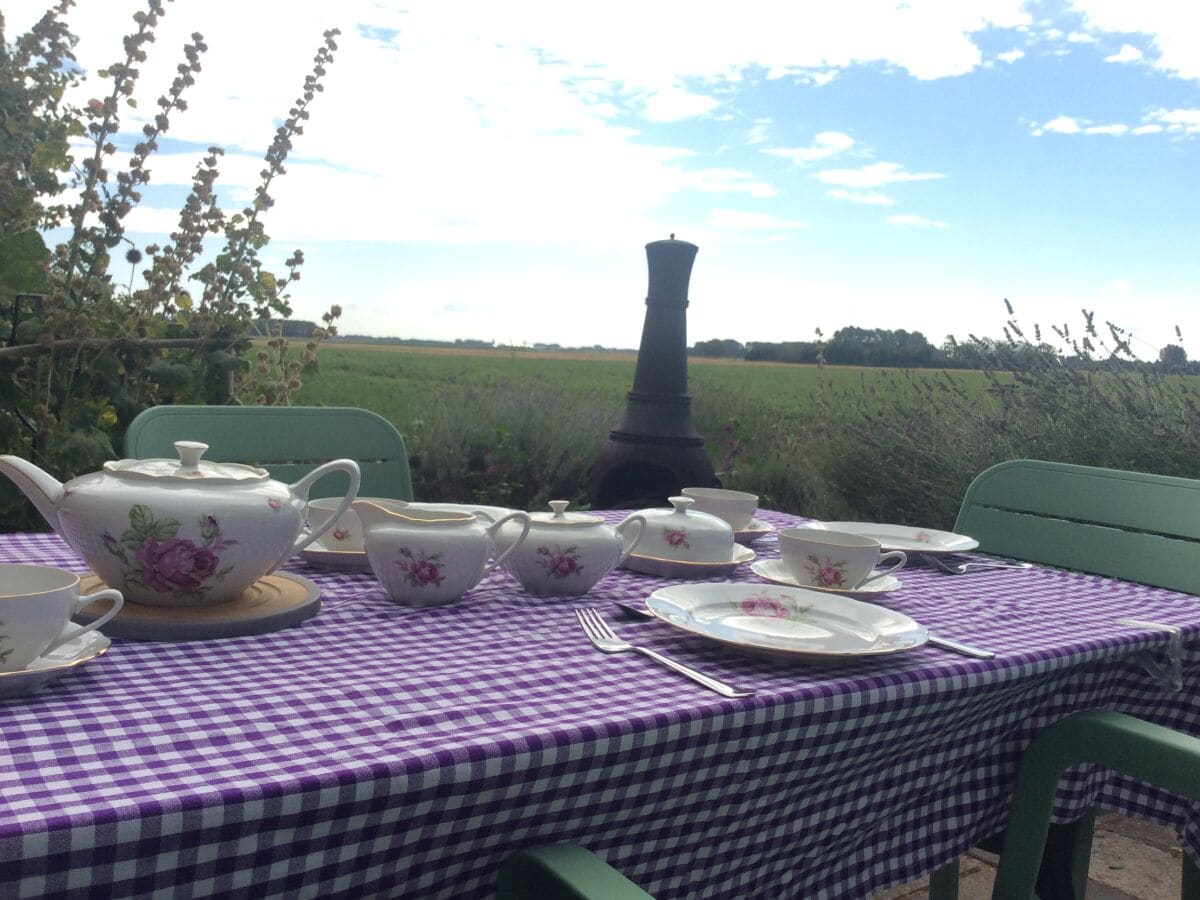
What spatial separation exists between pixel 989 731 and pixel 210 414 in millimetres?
1577

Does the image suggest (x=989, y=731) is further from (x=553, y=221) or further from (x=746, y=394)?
(x=746, y=394)

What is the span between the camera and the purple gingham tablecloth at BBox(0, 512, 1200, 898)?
0.65 meters

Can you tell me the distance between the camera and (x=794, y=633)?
3.75ft

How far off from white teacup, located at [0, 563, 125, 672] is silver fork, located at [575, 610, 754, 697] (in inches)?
19.0

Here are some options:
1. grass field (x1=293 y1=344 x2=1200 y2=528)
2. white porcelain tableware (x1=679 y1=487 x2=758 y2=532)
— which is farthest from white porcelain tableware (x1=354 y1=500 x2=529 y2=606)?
grass field (x1=293 y1=344 x2=1200 y2=528)

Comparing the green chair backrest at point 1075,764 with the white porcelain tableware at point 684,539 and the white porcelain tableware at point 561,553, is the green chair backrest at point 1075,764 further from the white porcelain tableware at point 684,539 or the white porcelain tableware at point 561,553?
the white porcelain tableware at point 561,553

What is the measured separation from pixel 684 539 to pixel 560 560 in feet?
0.96

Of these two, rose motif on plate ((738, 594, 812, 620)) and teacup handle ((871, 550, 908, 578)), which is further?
teacup handle ((871, 550, 908, 578))

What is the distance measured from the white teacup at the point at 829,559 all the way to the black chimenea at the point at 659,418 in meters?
2.29

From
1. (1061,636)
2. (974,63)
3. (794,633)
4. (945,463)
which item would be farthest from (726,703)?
(974,63)

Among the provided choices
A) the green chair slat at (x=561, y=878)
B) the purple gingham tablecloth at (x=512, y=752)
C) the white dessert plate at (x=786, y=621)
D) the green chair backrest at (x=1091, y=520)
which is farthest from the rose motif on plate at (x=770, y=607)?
the green chair backrest at (x=1091, y=520)

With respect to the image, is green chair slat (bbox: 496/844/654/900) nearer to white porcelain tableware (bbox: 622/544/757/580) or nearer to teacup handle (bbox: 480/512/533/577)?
teacup handle (bbox: 480/512/533/577)

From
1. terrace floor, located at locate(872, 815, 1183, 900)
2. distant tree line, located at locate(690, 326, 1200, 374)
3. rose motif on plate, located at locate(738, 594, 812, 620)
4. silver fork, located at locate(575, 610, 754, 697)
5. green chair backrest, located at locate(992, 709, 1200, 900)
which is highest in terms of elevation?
distant tree line, located at locate(690, 326, 1200, 374)

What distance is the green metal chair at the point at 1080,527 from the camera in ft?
5.42
